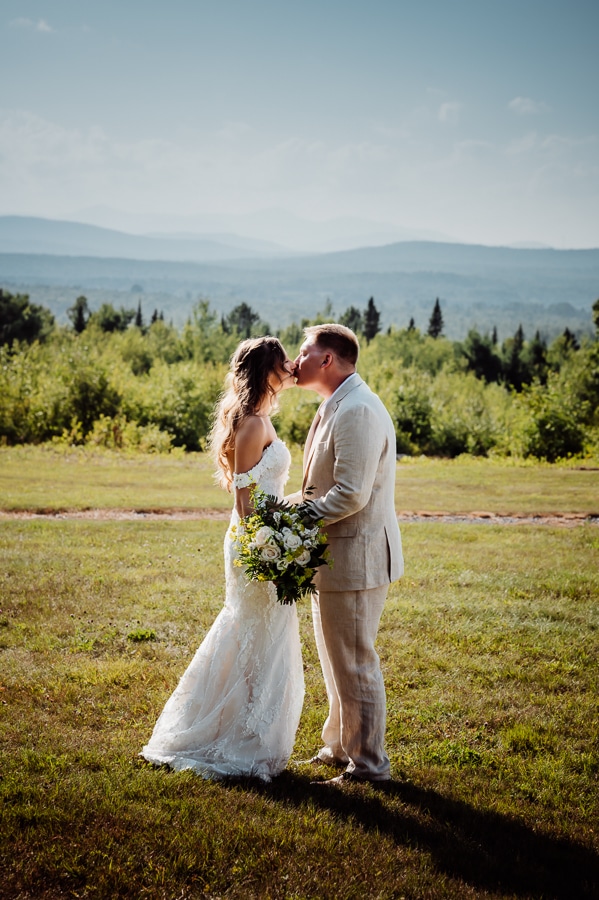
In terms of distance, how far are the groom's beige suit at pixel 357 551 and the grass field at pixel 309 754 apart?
43 cm

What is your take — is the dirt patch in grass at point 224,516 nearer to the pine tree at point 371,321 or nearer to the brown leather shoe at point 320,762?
the brown leather shoe at point 320,762

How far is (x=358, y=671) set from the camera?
199 inches

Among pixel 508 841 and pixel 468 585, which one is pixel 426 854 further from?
pixel 468 585

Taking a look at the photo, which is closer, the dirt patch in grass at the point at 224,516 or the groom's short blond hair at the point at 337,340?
the groom's short blond hair at the point at 337,340

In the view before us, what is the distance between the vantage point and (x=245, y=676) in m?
5.30

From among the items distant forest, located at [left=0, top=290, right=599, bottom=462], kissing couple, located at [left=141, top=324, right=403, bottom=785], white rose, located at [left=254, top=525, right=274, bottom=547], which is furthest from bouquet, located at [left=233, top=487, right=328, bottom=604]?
distant forest, located at [left=0, top=290, right=599, bottom=462]

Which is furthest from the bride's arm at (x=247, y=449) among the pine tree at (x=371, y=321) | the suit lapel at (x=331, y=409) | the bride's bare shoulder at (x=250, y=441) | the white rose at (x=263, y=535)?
the pine tree at (x=371, y=321)

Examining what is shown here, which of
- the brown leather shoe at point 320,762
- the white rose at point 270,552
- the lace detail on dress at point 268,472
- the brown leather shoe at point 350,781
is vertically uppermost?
the lace detail on dress at point 268,472

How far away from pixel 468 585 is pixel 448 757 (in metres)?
4.79

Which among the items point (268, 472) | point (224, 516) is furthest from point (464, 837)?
point (224, 516)

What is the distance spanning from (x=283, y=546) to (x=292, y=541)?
86 mm

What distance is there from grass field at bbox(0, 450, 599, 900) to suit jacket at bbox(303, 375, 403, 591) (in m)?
1.46

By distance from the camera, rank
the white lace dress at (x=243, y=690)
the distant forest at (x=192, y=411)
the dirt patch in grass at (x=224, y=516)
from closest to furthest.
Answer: the white lace dress at (x=243, y=690)
the dirt patch in grass at (x=224, y=516)
the distant forest at (x=192, y=411)

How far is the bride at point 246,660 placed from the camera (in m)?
5.18
